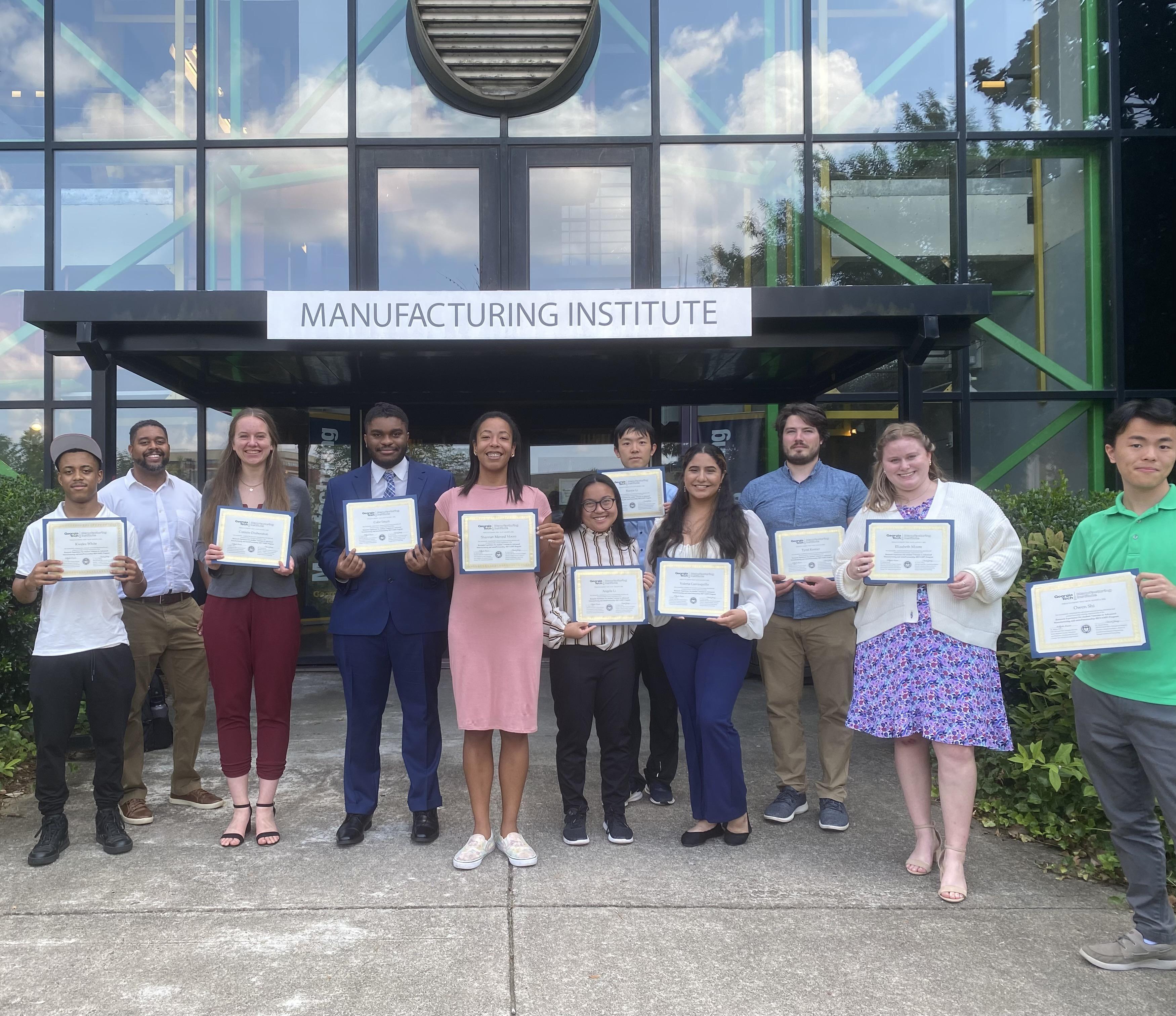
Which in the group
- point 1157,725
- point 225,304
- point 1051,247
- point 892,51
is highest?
point 892,51

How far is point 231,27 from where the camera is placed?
841cm

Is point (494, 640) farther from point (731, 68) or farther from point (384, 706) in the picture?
point (731, 68)

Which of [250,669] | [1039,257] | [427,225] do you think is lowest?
[250,669]

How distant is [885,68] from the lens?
27.6ft

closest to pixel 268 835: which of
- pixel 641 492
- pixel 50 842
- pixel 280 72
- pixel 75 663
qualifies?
pixel 50 842

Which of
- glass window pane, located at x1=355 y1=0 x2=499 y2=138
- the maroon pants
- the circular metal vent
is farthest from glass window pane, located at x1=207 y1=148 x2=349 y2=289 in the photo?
the maroon pants

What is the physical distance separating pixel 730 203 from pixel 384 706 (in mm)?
6140

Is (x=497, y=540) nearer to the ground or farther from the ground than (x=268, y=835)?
farther from the ground

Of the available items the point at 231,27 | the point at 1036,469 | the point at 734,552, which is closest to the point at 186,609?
the point at 734,552

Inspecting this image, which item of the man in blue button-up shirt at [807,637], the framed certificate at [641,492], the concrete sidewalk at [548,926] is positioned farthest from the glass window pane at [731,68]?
the concrete sidewalk at [548,926]

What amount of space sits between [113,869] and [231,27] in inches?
303

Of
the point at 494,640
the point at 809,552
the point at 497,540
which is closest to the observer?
the point at 497,540

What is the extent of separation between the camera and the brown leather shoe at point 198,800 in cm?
465

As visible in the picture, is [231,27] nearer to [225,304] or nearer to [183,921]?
[225,304]
